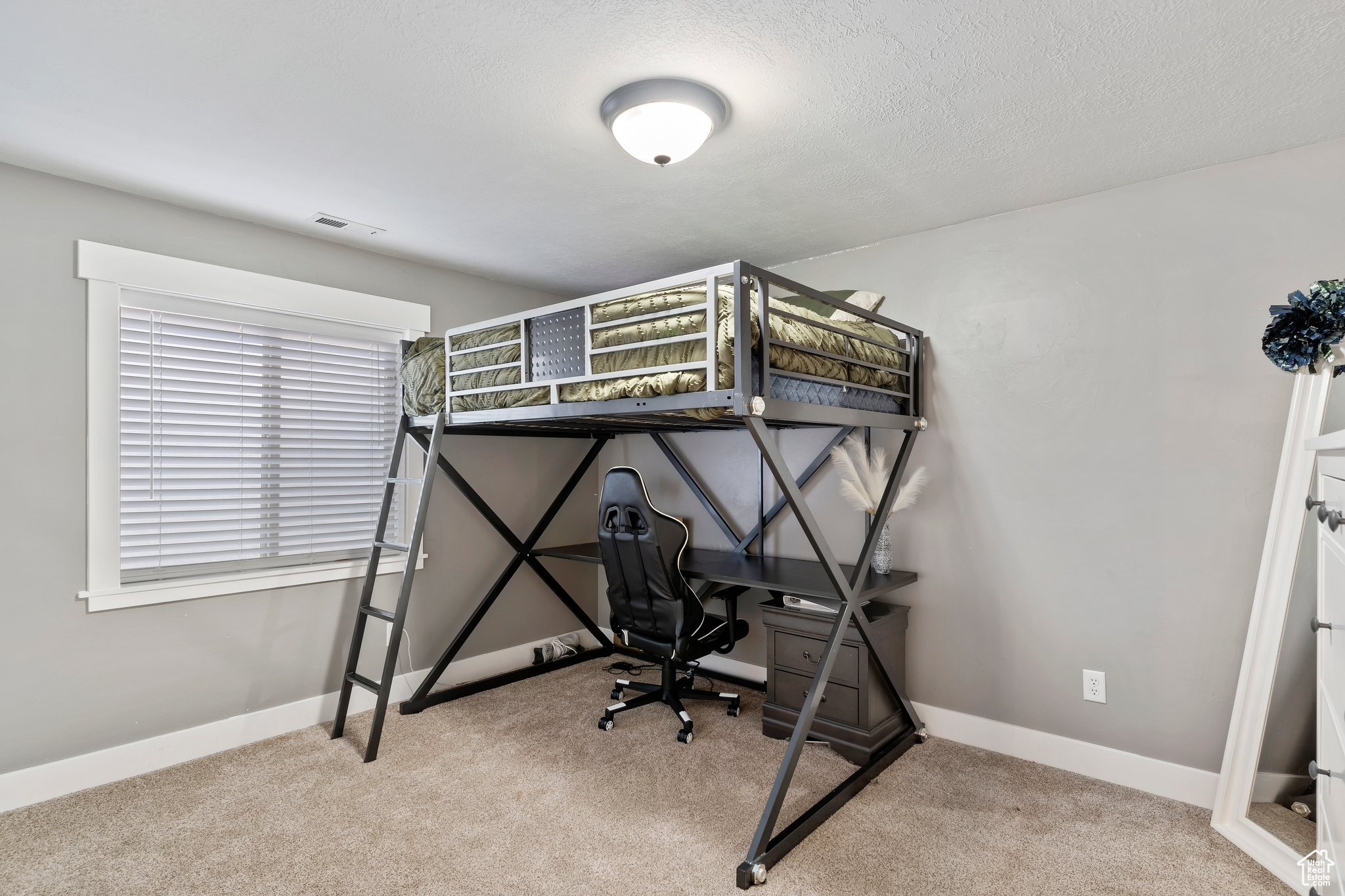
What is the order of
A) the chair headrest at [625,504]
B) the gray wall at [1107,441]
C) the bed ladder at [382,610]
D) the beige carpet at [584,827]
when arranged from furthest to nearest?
1. the chair headrest at [625,504]
2. the bed ladder at [382,610]
3. the gray wall at [1107,441]
4. the beige carpet at [584,827]

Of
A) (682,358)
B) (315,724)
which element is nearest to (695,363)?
(682,358)

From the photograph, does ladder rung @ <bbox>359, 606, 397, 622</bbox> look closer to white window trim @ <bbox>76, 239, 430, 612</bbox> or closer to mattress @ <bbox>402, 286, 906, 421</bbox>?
white window trim @ <bbox>76, 239, 430, 612</bbox>

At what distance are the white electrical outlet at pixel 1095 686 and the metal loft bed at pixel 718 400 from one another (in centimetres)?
66

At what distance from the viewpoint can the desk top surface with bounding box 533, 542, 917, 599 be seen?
8.46 feet

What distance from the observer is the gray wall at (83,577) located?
7.53ft

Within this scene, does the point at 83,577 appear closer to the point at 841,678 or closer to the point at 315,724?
the point at 315,724

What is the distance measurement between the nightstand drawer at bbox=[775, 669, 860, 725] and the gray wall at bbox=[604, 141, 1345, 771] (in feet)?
1.61

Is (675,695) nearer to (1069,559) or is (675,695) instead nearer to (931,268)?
(1069,559)

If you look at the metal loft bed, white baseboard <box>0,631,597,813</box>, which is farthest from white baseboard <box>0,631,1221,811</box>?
the metal loft bed

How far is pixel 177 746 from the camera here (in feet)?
8.61

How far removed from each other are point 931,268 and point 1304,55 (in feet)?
4.48

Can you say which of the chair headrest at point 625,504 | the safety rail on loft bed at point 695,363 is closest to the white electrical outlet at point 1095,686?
the safety rail on loft bed at point 695,363

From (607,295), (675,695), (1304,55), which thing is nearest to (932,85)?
(1304,55)

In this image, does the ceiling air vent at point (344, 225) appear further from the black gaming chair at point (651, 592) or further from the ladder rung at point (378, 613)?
the ladder rung at point (378, 613)
